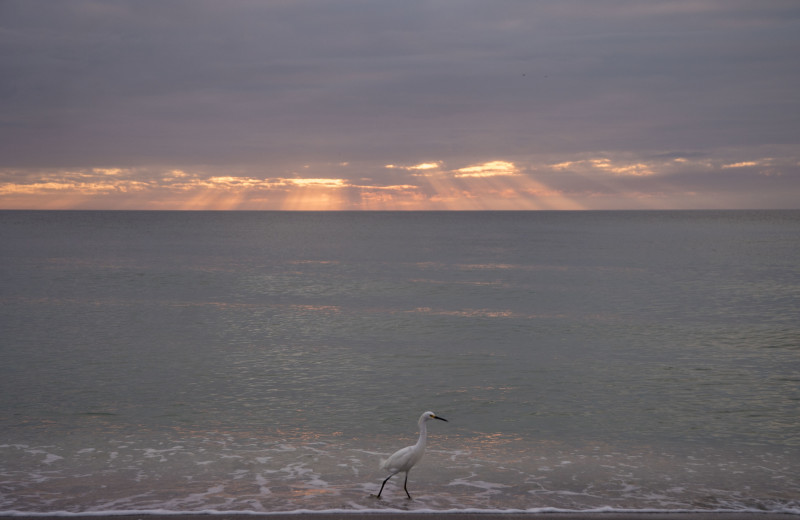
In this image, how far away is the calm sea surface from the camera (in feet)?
33.9

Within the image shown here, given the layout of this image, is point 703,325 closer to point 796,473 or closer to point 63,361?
point 796,473

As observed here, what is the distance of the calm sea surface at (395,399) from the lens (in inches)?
406

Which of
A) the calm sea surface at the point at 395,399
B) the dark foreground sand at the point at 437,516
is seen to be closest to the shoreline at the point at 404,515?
the dark foreground sand at the point at 437,516

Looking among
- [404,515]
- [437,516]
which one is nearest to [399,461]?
[404,515]

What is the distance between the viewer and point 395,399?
54.3ft

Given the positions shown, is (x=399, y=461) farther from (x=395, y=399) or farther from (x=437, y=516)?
(x=395, y=399)

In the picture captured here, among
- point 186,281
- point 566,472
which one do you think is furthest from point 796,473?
point 186,281

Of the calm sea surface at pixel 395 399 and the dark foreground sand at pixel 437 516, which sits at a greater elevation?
the dark foreground sand at pixel 437 516

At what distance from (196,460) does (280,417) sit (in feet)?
10.2

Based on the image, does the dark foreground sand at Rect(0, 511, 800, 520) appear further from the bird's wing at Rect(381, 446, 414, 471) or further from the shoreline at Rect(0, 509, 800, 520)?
the bird's wing at Rect(381, 446, 414, 471)

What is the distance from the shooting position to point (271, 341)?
24.2 m

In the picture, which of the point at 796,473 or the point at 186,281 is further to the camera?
the point at 186,281

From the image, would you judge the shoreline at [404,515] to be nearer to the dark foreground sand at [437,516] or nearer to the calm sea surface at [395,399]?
the dark foreground sand at [437,516]

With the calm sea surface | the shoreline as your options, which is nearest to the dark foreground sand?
the shoreline
